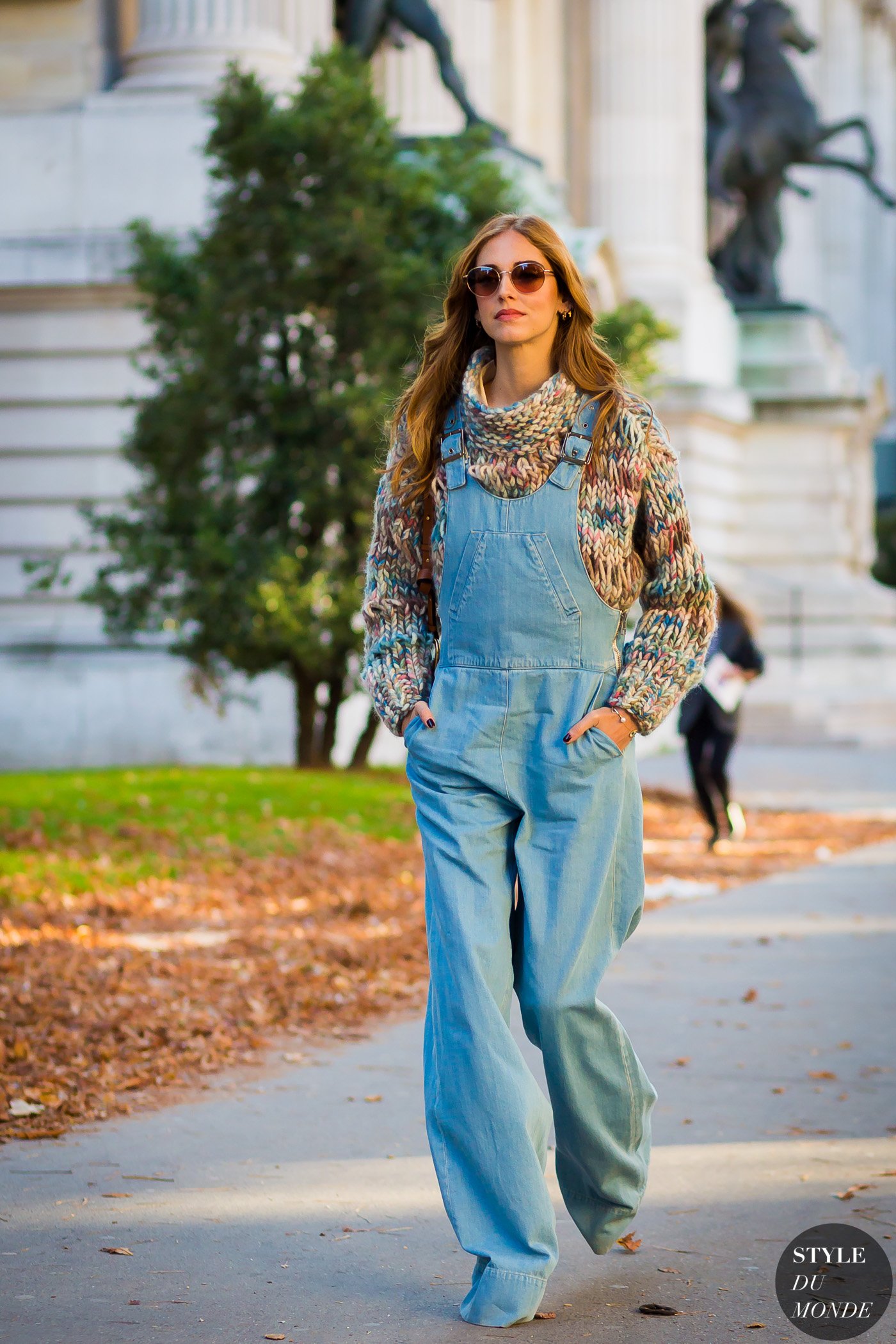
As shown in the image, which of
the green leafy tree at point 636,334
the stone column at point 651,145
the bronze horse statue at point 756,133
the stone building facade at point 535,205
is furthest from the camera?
the bronze horse statue at point 756,133

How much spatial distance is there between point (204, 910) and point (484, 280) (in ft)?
19.6

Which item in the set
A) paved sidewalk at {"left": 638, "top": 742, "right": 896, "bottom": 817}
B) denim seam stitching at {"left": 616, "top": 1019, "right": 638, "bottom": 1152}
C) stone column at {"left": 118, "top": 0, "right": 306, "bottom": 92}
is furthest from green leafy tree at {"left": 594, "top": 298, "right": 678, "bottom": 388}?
denim seam stitching at {"left": 616, "top": 1019, "right": 638, "bottom": 1152}

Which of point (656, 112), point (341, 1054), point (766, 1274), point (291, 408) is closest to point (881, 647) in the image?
point (656, 112)

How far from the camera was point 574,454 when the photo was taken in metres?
3.92

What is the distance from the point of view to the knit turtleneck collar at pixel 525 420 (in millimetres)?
3918

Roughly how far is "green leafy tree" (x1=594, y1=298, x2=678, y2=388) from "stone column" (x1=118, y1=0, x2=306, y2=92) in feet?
16.7

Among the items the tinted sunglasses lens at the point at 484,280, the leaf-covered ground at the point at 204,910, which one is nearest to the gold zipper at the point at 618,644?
the tinted sunglasses lens at the point at 484,280

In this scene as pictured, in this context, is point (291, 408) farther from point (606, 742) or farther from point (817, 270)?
point (817, 270)

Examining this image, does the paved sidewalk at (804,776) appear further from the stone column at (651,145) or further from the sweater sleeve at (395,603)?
the sweater sleeve at (395,603)

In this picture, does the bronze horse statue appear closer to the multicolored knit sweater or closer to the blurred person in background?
the blurred person in background

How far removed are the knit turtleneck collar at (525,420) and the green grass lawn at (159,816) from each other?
590cm

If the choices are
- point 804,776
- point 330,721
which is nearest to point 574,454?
point 330,721

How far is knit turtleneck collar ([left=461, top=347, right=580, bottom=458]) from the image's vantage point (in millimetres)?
3918

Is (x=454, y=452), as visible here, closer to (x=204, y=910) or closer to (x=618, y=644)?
(x=618, y=644)
